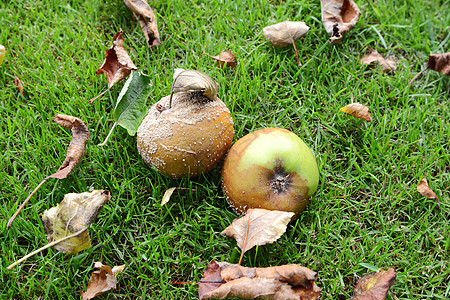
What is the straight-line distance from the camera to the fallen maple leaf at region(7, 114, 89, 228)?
2453mm

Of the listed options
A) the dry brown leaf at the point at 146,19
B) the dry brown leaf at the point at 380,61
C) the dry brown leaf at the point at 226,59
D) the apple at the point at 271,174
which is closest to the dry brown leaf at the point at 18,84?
the dry brown leaf at the point at 146,19

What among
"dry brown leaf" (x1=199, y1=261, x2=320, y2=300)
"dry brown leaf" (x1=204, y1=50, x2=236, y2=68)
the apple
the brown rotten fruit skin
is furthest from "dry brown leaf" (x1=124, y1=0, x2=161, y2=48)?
A: "dry brown leaf" (x1=199, y1=261, x2=320, y2=300)

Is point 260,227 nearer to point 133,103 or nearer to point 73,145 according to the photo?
point 133,103

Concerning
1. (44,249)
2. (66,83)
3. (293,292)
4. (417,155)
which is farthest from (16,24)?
(417,155)

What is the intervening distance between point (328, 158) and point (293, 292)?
3.30 feet

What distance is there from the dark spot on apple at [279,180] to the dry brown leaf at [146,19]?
1.46m

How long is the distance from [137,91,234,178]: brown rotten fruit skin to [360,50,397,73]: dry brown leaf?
1378mm

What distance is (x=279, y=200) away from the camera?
7.33 ft

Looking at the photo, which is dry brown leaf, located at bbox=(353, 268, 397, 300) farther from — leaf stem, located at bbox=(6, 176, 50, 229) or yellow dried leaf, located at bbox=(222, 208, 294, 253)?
leaf stem, located at bbox=(6, 176, 50, 229)

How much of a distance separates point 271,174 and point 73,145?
128 centimetres

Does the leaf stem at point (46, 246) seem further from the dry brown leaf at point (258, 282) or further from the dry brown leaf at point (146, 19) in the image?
the dry brown leaf at point (146, 19)

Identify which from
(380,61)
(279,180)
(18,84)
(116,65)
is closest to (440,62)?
Answer: (380,61)

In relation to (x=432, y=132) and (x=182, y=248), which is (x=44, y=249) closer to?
(x=182, y=248)

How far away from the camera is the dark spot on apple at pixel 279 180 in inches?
87.0
